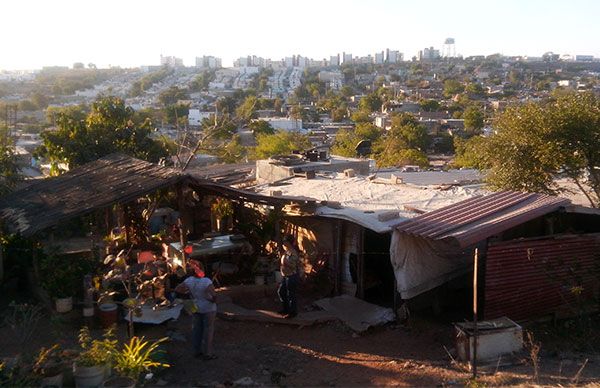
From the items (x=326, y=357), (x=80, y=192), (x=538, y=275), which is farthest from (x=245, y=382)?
(x=80, y=192)

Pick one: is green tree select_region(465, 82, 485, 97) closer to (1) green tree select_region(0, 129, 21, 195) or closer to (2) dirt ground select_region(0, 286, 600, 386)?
(1) green tree select_region(0, 129, 21, 195)

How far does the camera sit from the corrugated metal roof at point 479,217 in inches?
286

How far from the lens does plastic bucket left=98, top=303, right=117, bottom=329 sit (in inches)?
311

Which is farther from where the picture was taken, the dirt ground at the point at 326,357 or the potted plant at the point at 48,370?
the dirt ground at the point at 326,357

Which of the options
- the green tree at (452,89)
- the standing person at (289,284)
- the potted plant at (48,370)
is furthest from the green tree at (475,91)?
the potted plant at (48,370)

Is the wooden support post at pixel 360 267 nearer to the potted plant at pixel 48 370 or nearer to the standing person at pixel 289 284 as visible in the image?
the standing person at pixel 289 284

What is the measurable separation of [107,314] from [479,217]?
508 centimetres

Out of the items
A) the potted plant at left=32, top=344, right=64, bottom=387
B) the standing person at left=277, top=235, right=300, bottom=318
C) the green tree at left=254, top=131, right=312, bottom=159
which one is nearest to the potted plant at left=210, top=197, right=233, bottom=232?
the standing person at left=277, top=235, right=300, bottom=318

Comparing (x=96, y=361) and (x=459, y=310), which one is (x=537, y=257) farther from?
(x=96, y=361)

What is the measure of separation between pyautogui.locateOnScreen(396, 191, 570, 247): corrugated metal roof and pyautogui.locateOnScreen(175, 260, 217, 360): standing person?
8.48ft

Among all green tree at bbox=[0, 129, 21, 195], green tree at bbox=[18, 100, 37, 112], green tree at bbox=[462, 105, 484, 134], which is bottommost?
green tree at bbox=[462, 105, 484, 134]

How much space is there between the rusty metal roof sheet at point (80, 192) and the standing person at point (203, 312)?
2304 millimetres

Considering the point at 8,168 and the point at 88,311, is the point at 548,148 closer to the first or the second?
the point at 88,311

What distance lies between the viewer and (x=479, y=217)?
779 cm
